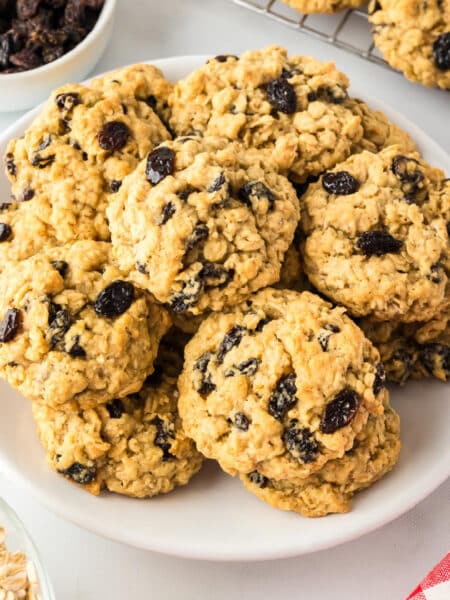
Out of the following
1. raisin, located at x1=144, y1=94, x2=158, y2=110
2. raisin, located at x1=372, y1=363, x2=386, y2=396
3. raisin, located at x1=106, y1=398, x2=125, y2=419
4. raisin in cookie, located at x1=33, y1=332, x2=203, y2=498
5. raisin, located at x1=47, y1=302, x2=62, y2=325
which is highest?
raisin, located at x1=144, y1=94, x2=158, y2=110

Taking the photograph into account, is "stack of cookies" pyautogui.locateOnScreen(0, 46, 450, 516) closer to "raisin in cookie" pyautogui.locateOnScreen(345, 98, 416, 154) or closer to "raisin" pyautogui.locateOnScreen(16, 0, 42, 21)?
"raisin in cookie" pyautogui.locateOnScreen(345, 98, 416, 154)

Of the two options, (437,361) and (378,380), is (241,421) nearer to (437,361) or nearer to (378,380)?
(378,380)

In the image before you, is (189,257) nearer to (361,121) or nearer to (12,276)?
(12,276)

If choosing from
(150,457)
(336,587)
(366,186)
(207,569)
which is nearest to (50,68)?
(366,186)

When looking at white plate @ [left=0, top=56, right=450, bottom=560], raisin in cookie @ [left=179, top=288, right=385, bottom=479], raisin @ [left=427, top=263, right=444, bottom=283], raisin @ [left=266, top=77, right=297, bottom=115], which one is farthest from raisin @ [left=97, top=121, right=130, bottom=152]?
raisin @ [left=427, top=263, right=444, bottom=283]

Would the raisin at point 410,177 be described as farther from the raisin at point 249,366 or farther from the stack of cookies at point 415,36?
the stack of cookies at point 415,36

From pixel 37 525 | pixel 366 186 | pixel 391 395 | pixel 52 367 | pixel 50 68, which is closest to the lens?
pixel 52 367
